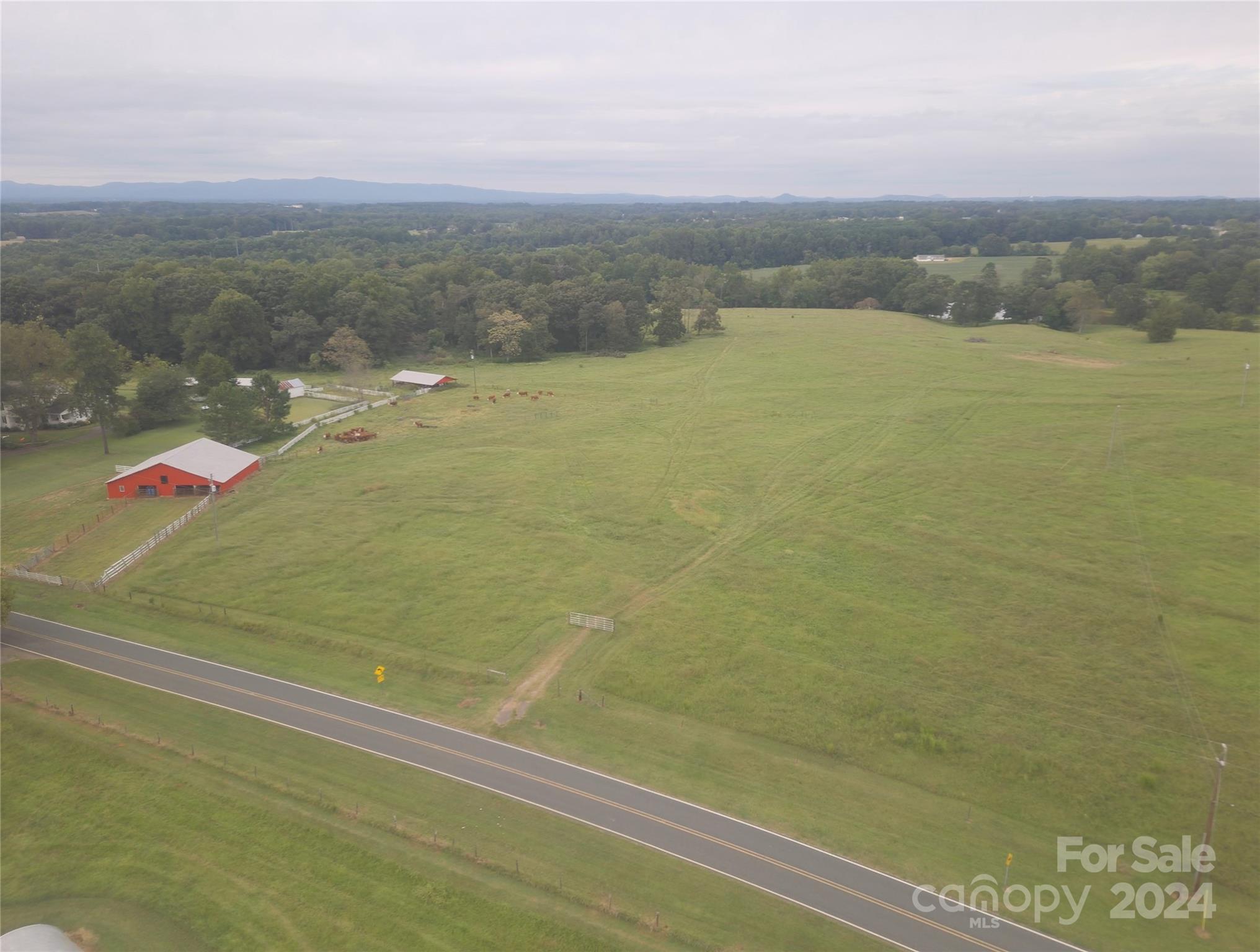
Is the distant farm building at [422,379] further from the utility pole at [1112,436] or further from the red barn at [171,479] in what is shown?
the utility pole at [1112,436]

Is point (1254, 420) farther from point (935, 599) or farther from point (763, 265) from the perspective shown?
point (763, 265)

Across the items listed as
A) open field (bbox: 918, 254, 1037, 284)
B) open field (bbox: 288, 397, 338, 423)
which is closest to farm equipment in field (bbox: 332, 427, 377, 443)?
open field (bbox: 288, 397, 338, 423)

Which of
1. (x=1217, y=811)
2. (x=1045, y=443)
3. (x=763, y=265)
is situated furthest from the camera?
(x=763, y=265)

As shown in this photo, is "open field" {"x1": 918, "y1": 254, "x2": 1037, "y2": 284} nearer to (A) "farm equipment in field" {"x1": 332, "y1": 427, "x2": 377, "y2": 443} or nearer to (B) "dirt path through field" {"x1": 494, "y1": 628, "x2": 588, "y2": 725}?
(A) "farm equipment in field" {"x1": 332, "y1": 427, "x2": 377, "y2": 443}

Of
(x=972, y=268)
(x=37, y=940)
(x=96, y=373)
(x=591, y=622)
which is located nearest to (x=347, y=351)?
(x=96, y=373)

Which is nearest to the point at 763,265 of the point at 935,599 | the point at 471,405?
the point at 471,405

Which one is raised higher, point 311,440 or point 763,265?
point 763,265
